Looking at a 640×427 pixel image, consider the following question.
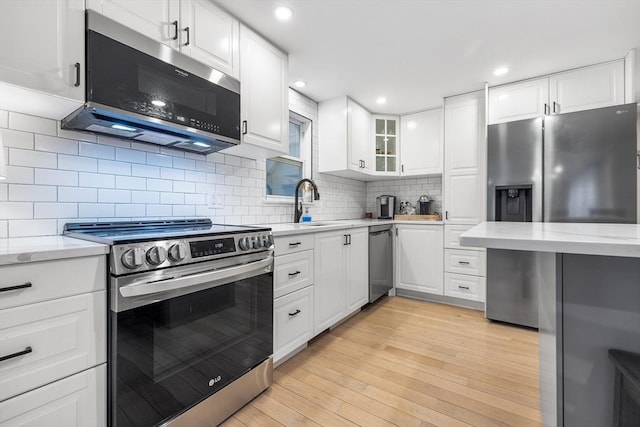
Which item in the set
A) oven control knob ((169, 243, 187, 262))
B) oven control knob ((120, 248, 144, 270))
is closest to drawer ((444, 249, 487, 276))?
oven control knob ((169, 243, 187, 262))

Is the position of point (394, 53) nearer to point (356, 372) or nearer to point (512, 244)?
point (512, 244)

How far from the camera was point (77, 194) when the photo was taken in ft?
4.82

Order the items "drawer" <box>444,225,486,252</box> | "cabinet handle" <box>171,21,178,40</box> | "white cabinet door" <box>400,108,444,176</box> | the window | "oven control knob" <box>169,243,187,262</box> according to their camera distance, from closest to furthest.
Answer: "oven control knob" <box>169,243,187,262</box> → "cabinet handle" <box>171,21,178,40</box> → the window → "drawer" <box>444,225,486,252</box> → "white cabinet door" <box>400,108,444,176</box>

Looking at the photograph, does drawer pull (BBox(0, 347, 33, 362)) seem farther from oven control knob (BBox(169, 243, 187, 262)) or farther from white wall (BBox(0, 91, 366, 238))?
white wall (BBox(0, 91, 366, 238))

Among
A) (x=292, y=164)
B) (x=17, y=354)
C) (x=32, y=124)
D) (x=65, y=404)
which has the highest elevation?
Result: (x=292, y=164)

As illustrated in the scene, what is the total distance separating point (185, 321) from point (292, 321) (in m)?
0.85

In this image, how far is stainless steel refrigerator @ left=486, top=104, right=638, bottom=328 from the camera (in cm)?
227

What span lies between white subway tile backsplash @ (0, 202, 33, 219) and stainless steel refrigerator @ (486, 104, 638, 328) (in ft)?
10.6

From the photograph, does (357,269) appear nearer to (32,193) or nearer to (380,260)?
(380,260)

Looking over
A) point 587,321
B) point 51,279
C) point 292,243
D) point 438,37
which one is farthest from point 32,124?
point 438,37

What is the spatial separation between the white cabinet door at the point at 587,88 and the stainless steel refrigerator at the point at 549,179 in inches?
7.8

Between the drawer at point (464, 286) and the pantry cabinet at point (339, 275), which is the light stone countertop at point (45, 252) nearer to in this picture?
the pantry cabinet at point (339, 275)

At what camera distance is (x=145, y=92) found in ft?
4.54

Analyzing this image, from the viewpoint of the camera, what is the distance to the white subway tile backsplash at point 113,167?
1560mm
